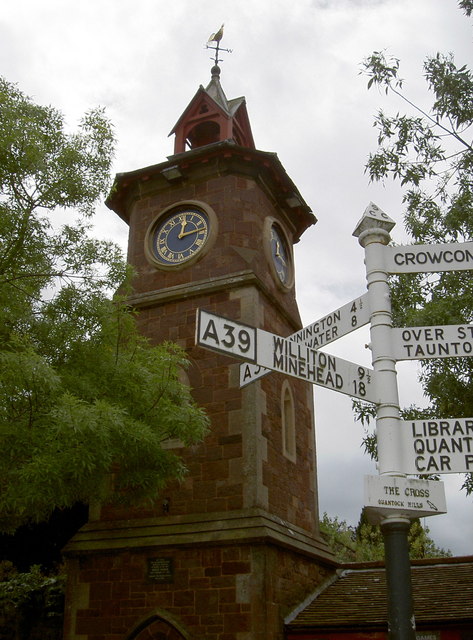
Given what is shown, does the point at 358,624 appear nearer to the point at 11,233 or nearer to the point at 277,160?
Answer: the point at 11,233

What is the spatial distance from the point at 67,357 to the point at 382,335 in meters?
5.37

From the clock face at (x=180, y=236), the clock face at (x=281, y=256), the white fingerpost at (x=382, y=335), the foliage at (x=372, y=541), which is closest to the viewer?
the white fingerpost at (x=382, y=335)

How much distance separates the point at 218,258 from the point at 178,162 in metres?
2.46

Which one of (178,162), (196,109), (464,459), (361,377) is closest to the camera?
(464,459)

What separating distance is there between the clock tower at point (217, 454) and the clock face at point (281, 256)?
0.04 meters

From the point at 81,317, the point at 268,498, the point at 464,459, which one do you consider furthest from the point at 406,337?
the point at 268,498

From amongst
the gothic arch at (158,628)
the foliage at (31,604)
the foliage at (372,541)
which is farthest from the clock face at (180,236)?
the foliage at (372,541)

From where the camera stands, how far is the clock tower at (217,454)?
10273 millimetres

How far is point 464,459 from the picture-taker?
13.7 ft

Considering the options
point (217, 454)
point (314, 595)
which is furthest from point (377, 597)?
point (217, 454)

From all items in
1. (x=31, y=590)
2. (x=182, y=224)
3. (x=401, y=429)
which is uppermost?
(x=182, y=224)

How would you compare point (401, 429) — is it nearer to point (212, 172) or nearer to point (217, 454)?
point (217, 454)

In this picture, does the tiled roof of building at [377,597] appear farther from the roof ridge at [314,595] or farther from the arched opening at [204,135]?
the arched opening at [204,135]

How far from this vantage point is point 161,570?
34.9 ft
